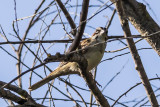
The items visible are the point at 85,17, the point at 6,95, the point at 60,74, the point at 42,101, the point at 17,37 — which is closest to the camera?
the point at 85,17

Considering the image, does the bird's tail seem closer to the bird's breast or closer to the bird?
the bird

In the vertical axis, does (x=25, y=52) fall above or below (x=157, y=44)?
above

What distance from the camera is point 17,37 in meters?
3.28

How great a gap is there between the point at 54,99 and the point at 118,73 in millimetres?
967

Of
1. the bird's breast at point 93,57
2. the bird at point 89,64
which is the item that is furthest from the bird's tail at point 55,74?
the bird's breast at point 93,57

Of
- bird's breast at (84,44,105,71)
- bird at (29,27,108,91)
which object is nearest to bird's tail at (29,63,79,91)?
bird at (29,27,108,91)

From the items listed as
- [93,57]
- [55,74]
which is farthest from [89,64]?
[55,74]

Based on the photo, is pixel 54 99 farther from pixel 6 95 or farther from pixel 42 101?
pixel 6 95

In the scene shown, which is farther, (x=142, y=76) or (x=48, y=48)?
(x=48, y=48)

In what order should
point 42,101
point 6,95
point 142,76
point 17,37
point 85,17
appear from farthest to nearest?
1. point 42,101
2. point 17,37
3. point 142,76
4. point 6,95
5. point 85,17

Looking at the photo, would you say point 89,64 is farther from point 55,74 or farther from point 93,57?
point 55,74

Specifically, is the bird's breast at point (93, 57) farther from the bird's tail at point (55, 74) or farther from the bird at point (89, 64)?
the bird's tail at point (55, 74)

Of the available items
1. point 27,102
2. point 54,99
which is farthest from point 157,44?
point 27,102

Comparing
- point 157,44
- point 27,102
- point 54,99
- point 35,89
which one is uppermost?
point 35,89
